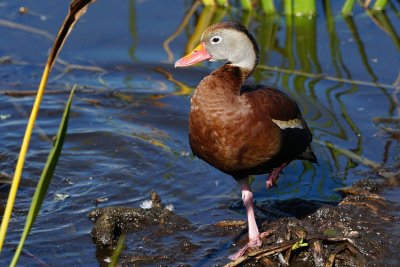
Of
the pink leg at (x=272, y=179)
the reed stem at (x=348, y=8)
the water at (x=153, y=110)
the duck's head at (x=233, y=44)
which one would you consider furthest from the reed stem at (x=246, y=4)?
the duck's head at (x=233, y=44)

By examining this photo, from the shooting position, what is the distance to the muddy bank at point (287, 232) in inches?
193

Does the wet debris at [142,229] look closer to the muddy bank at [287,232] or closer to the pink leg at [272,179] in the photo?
the muddy bank at [287,232]

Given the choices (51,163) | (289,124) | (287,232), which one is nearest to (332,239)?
(287,232)

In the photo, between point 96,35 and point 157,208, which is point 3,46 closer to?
point 96,35

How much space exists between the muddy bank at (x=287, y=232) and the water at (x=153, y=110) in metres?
0.09

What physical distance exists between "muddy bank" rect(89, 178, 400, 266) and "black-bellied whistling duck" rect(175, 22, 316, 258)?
0.76 feet

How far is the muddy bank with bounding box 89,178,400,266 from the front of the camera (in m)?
4.91

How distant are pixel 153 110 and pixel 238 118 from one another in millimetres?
2627

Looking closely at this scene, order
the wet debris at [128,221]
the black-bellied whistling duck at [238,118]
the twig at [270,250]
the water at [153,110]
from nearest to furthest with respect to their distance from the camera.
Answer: the twig at [270,250]
the black-bellied whistling duck at [238,118]
the wet debris at [128,221]
the water at [153,110]

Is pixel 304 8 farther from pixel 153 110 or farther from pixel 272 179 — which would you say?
pixel 272 179

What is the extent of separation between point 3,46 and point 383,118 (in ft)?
13.6

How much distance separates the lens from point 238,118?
496 centimetres

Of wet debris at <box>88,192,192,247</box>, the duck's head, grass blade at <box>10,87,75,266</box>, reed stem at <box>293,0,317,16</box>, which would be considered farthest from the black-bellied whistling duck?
reed stem at <box>293,0,317,16</box>

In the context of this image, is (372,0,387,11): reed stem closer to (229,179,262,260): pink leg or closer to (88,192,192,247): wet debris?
(229,179,262,260): pink leg
